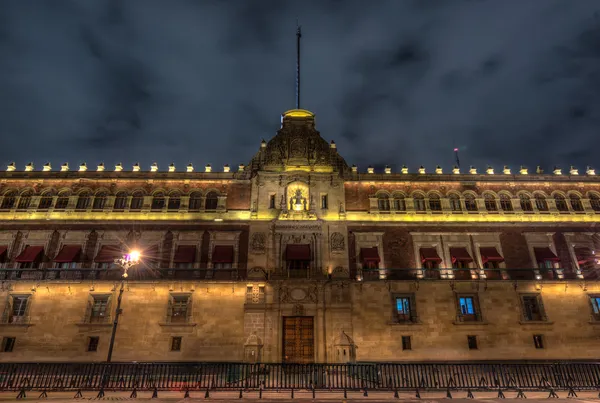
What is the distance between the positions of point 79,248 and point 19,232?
551 cm

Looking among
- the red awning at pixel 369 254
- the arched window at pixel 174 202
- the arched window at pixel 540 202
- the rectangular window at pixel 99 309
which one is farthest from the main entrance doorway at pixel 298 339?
the arched window at pixel 540 202

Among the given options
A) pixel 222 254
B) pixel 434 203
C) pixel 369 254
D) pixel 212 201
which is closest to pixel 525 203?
pixel 434 203

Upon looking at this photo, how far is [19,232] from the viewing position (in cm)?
2786

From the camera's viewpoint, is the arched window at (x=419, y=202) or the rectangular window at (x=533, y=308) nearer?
the rectangular window at (x=533, y=308)

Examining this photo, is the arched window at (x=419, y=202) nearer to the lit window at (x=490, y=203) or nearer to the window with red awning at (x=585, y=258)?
the lit window at (x=490, y=203)

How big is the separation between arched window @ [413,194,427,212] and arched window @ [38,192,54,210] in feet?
101

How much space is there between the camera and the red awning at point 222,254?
2659cm

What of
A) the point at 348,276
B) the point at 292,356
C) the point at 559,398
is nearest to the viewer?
the point at 559,398

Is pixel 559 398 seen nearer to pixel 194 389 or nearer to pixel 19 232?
pixel 194 389

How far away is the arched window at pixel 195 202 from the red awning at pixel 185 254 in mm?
3421

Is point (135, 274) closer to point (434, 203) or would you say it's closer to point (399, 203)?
point (399, 203)

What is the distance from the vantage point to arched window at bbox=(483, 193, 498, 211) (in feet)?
98.4

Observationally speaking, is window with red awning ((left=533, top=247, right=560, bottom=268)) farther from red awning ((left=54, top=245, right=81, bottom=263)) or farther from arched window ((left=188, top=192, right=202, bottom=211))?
red awning ((left=54, top=245, right=81, bottom=263))

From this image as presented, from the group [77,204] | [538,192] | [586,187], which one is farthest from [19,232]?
[586,187]
